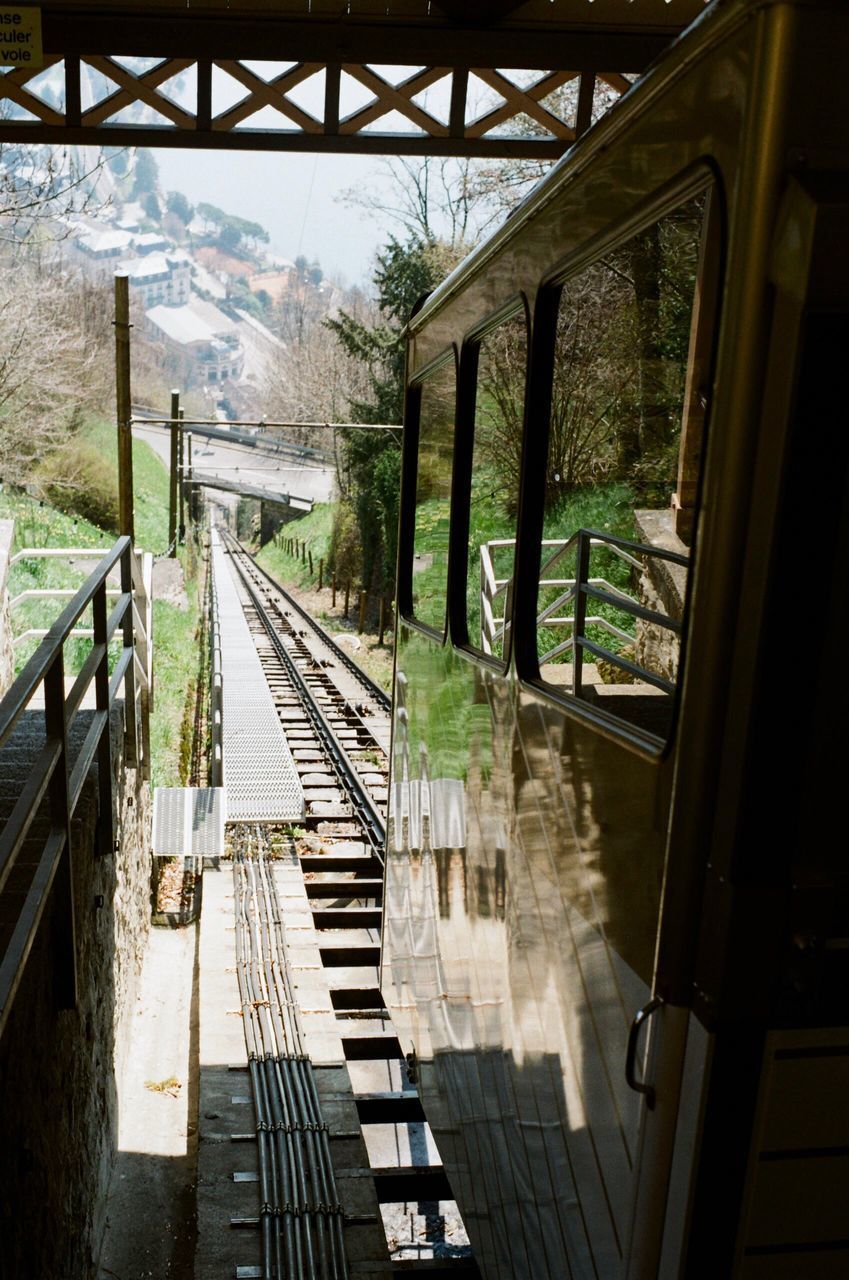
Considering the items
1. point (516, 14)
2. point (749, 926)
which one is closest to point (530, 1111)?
point (749, 926)

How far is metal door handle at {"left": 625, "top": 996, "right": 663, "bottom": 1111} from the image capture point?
1.69m

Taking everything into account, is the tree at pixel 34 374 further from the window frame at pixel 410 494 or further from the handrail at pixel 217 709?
the window frame at pixel 410 494

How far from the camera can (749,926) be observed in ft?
5.06

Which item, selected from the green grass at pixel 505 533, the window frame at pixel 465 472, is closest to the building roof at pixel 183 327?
the green grass at pixel 505 533

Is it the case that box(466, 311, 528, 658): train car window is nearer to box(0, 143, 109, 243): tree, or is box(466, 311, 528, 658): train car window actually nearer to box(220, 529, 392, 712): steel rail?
box(220, 529, 392, 712): steel rail

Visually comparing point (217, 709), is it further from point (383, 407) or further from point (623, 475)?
point (383, 407)

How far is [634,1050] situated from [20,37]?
6.05 meters

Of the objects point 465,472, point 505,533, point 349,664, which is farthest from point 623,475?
point 349,664

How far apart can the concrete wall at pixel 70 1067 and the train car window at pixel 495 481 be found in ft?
4.79

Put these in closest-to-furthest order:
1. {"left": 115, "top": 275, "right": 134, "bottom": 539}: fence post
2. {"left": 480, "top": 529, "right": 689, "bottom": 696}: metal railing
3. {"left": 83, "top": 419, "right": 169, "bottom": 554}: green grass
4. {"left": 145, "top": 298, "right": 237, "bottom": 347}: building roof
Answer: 1. {"left": 480, "top": 529, "right": 689, "bottom": 696}: metal railing
2. {"left": 115, "top": 275, "right": 134, "bottom": 539}: fence post
3. {"left": 83, "top": 419, "right": 169, "bottom": 554}: green grass
4. {"left": 145, "top": 298, "right": 237, "bottom": 347}: building roof

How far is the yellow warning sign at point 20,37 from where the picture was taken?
19.0ft

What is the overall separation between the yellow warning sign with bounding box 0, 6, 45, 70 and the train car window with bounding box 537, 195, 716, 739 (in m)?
4.72

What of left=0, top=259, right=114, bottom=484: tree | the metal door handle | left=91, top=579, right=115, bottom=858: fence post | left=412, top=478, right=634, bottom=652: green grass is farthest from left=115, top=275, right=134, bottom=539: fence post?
left=0, top=259, right=114, bottom=484: tree

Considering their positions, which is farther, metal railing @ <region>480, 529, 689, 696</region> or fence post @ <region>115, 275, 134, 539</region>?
fence post @ <region>115, 275, 134, 539</region>
